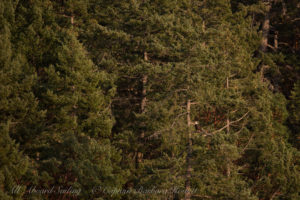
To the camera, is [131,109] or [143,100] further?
[131,109]

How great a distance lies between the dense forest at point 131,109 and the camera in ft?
49.2

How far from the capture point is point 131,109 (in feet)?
68.7

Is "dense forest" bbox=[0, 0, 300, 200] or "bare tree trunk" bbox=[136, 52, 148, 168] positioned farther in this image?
"bare tree trunk" bbox=[136, 52, 148, 168]

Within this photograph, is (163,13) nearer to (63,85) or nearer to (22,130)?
(63,85)

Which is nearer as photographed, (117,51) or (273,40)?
(117,51)

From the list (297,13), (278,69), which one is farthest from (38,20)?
(297,13)

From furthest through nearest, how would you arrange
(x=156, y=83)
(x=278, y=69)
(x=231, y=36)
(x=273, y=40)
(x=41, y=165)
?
(x=273, y=40)
(x=278, y=69)
(x=231, y=36)
(x=156, y=83)
(x=41, y=165)

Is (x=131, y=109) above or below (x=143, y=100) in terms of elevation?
below

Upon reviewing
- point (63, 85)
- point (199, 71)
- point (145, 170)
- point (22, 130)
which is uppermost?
point (199, 71)

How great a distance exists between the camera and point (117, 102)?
2120 centimetres

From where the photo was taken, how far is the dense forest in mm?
14984

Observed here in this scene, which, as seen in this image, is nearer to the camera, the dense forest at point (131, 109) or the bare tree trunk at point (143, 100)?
the dense forest at point (131, 109)

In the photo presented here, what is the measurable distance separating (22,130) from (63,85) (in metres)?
2.42

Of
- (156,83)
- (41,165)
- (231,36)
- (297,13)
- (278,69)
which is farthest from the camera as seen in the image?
(297,13)
